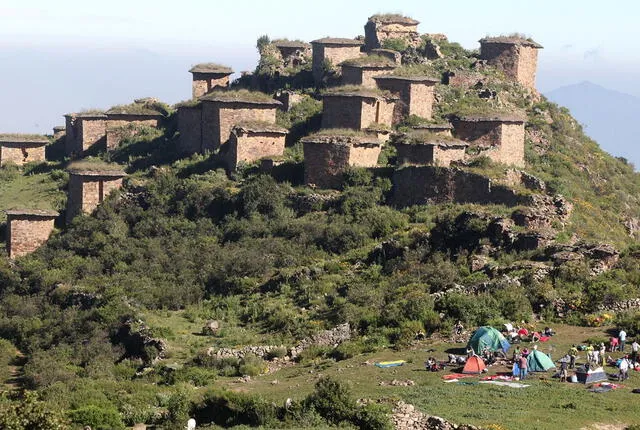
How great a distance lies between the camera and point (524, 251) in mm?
35719

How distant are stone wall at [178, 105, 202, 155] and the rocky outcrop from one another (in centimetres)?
2529

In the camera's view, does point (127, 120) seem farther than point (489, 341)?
Yes

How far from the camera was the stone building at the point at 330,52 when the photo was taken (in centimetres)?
5106

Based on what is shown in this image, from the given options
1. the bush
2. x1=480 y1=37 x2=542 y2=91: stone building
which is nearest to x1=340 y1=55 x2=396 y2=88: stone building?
x1=480 y1=37 x2=542 y2=91: stone building

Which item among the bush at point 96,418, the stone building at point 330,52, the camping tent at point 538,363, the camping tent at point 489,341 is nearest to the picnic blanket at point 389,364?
the camping tent at point 489,341

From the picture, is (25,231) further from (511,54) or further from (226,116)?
(511,54)

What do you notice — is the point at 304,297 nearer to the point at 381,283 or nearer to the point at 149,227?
the point at 381,283

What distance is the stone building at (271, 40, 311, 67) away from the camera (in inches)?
2109

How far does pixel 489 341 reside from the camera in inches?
1161

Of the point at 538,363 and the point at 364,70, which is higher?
the point at 364,70

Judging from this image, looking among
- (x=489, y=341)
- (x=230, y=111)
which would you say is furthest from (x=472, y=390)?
(x=230, y=111)

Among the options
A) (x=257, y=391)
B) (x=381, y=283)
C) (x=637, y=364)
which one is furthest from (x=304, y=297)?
(x=637, y=364)

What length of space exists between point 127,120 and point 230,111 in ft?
21.8

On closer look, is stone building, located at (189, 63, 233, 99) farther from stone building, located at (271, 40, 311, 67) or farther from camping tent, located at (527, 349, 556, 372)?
camping tent, located at (527, 349, 556, 372)
